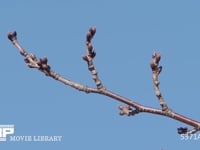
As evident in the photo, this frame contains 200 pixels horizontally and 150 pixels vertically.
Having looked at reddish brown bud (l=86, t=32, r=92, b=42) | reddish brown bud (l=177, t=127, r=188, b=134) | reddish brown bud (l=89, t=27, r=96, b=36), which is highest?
reddish brown bud (l=89, t=27, r=96, b=36)

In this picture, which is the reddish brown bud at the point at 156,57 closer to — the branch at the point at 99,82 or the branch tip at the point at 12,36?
the branch at the point at 99,82

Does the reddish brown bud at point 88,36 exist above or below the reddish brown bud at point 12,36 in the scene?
below

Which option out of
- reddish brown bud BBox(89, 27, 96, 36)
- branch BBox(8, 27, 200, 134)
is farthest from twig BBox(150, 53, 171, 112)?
reddish brown bud BBox(89, 27, 96, 36)

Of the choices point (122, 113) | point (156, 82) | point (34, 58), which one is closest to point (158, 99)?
point (156, 82)

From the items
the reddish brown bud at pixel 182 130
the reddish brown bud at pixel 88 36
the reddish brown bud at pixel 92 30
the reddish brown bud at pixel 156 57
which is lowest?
the reddish brown bud at pixel 182 130

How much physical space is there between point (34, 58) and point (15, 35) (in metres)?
0.33

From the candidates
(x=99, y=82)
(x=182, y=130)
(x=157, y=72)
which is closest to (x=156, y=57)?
(x=157, y=72)

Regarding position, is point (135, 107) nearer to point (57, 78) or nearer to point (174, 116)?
point (174, 116)

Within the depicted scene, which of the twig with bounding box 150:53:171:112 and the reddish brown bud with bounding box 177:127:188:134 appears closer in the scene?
the twig with bounding box 150:53:171:112

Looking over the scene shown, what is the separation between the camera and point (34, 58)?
5.59m

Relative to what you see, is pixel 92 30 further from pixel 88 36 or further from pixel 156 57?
pixel 156 57

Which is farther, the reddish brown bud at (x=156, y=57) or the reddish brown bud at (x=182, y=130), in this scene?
the reddish brown bud at (x=182, y=130)

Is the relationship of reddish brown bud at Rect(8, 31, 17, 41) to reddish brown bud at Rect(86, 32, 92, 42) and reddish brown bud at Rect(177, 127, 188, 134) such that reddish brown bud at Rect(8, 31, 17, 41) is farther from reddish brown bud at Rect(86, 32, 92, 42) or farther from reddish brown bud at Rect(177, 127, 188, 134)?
reddish brown bud at Rect(177, 127, 188, 134)

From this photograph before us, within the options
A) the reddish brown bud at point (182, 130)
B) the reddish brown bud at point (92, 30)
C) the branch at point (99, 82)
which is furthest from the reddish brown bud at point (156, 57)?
the reddish brown bud at point (182, 130)
